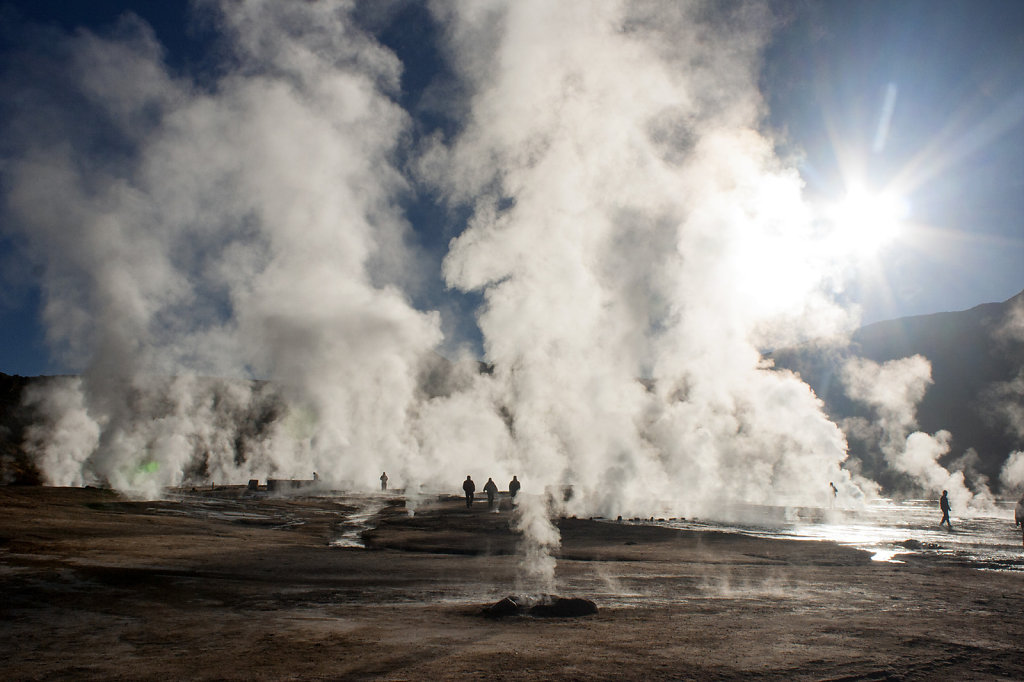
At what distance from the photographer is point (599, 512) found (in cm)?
2962

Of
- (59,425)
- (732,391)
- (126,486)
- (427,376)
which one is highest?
(427,376)

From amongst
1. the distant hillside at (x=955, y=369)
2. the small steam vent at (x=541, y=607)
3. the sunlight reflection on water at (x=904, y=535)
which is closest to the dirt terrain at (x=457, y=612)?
the small steam vent at (x=541, y=607)

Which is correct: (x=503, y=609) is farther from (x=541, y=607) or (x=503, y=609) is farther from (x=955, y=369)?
(x=955, y=369)

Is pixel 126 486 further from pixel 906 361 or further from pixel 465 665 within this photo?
pixel 906 361

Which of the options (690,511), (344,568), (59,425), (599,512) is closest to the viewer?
(344,568)

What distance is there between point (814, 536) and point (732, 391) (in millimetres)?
24446

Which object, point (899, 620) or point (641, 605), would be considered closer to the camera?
point (899, 620)

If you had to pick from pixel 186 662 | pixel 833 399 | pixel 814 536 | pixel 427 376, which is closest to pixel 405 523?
pixel 814 536

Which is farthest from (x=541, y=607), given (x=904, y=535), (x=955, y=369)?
(x=955, y=369)

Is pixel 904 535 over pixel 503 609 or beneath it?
beneath

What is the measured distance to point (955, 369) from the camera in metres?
117

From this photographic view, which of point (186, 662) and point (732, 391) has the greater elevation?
point (732, 391)

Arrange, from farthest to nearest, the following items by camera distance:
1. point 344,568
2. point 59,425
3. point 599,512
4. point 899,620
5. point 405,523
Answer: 1. point 59,425
2. point 599,512
3. point 405,523
4. point 344,568
5. point 899,620

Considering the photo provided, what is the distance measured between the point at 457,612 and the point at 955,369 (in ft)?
455
